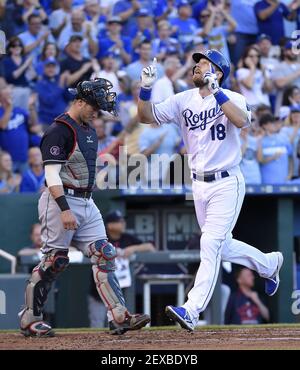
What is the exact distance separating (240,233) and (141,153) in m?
1.76

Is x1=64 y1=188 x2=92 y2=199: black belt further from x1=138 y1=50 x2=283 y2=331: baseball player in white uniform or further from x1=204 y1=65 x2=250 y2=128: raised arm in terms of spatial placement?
x1=204 y1=65 x2=250 y2=128: raised arm

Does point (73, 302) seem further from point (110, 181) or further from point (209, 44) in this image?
point (209, 44)

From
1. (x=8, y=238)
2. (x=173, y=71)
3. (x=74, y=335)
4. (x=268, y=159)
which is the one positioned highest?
(x=173, y=71)

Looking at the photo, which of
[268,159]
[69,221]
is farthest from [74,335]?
[268,159]

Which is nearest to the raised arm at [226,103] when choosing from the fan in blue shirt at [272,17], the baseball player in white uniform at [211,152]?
the baseball player in white uniform at [211,152]

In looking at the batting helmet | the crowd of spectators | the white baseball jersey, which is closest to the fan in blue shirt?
the crowd of spectators

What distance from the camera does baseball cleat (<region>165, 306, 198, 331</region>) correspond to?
657 cm

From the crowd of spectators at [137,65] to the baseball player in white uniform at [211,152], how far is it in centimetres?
430

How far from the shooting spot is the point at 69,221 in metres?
6.81

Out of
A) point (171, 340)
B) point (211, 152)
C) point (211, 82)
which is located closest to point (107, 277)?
point (171, 340)

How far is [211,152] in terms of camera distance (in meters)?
7.00

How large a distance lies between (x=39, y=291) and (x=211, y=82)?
1928mm

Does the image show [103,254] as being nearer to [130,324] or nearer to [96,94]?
[130,324]

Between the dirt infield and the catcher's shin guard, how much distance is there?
0.36 ft
